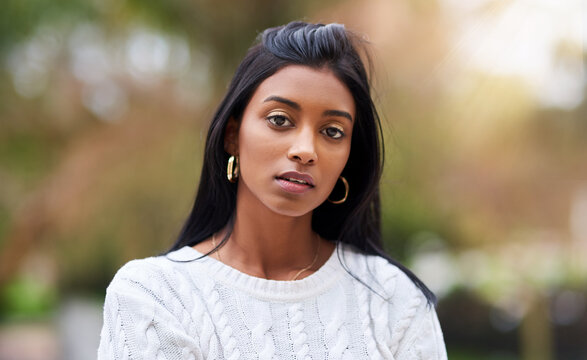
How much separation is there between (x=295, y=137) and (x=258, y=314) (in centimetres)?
40

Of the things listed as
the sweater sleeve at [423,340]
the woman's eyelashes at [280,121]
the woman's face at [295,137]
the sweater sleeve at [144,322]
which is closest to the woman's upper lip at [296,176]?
the woman's face at [295,137]

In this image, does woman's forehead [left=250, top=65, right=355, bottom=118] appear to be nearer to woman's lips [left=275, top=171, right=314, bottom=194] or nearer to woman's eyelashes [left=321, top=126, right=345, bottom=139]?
woman's eyelashes [left=321, top=126, right=345, bottom=139]

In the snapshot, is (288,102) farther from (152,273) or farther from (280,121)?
(152,273)

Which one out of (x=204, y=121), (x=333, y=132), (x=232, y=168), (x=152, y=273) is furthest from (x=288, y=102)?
(x=204, y=121)

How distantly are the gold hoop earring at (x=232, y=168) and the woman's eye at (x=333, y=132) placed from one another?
24 cm

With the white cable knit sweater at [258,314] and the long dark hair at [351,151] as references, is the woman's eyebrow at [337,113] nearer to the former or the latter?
the long dark hair at [351,151]

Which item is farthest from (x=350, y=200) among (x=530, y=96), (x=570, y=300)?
(x=570, y=300)

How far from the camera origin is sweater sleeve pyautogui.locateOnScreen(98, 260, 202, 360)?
1.44 m

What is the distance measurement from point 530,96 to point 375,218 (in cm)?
333

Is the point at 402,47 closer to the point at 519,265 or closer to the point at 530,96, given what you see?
the point at 530,96

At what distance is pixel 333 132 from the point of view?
1.60 metres

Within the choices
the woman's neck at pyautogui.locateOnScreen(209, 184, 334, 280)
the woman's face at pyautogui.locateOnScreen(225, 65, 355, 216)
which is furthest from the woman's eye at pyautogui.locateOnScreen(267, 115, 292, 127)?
the woman's neck at pyautogui.locateOnScreen(209, 184, 334, 280)

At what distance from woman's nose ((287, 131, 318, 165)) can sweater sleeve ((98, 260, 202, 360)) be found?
1.28 ft

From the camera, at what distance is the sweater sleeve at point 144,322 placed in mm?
1436
